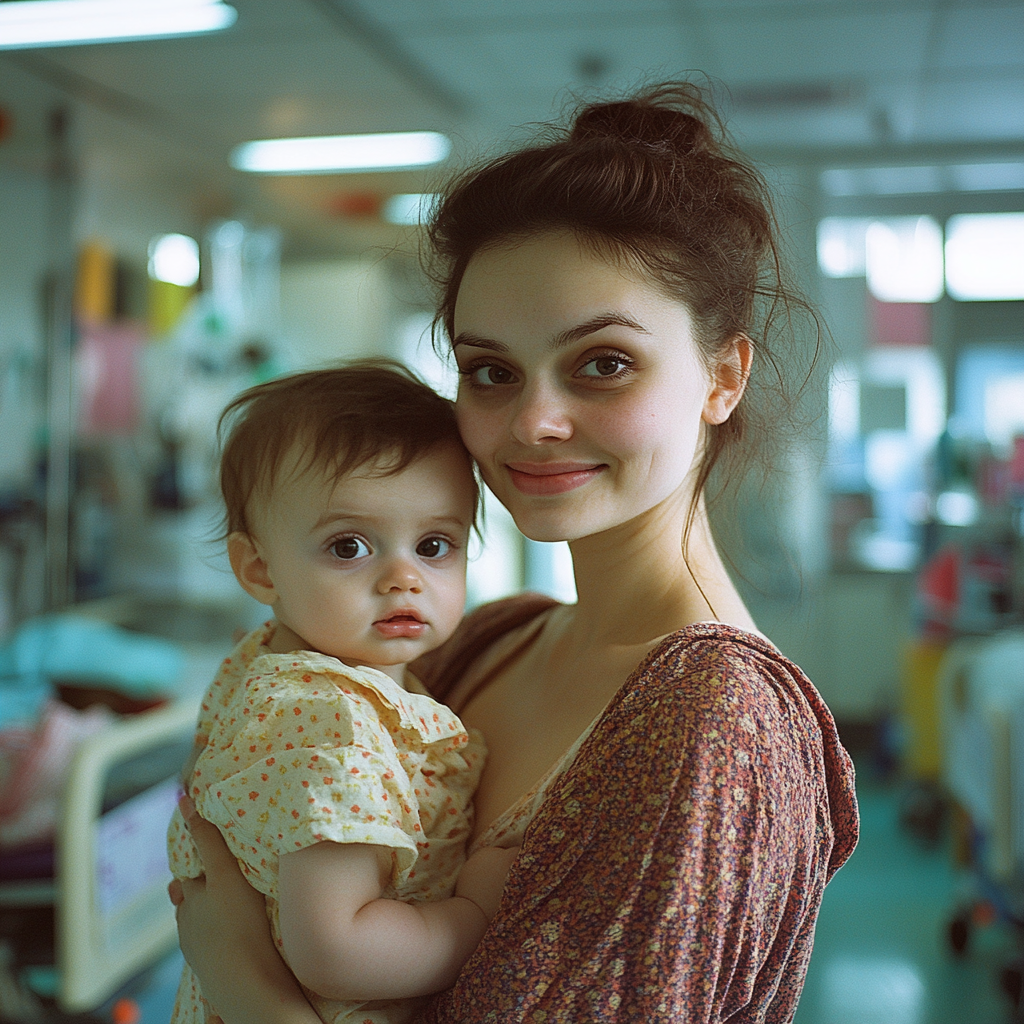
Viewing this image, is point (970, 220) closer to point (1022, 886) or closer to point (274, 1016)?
point (1022, 886)

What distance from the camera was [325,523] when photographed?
963 mm

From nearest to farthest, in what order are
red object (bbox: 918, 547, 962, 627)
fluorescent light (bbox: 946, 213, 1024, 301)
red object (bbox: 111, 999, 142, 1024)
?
1. red object (bbox: 111, 999, 142, 1024)
2. red object (bbox: 918, 547, 962, 627)
3. fluorescent light (bbox: 946, 213, 1024, 301)

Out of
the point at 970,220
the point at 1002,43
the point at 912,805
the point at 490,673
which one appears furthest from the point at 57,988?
the point at 970,220

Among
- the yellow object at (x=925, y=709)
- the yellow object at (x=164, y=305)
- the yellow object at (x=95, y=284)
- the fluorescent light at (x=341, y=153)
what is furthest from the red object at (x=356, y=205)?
the yellow object at (x=925, y=709)

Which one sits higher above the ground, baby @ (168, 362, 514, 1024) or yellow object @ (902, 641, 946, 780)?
baby @ (168, 362, 514, 1024)

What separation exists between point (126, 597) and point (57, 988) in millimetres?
2166

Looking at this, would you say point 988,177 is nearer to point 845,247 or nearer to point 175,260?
point 845,247

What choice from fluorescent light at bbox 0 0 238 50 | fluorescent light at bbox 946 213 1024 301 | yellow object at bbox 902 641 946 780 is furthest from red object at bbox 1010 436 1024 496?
fluorescent light at bbox 0 0 238 50

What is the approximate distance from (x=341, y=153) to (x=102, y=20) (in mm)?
1555

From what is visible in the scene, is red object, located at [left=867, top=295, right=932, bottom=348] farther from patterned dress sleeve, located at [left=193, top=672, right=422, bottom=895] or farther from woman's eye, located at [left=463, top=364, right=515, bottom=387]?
patterned dress sleeve, located at [left=193, top=672, right=422, bottom=895]

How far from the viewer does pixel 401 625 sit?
3.22 feet

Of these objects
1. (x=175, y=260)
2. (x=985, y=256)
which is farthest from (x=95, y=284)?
(x=985, y=256)

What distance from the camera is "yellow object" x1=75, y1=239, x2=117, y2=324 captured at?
4293 millimetres

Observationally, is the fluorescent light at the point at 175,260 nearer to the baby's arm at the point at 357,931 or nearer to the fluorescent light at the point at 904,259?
the fluorescent light at the point at 904,259
